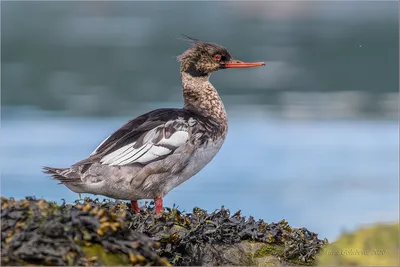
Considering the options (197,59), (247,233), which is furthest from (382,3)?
(247,233)

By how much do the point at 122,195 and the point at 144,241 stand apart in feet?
6.93

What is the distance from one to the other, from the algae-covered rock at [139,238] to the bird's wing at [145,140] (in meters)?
0.66

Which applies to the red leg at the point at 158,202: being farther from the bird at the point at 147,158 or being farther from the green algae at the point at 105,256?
the green algae at the point at 105,256

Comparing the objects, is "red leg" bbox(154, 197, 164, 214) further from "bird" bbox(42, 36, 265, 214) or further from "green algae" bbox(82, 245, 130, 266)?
"green algae" bbox(82, 245, 130, 266)

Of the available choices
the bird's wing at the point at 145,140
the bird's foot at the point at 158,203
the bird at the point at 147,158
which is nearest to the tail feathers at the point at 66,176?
the bird at the point at 147,158

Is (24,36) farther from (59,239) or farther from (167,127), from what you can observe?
(59,239)

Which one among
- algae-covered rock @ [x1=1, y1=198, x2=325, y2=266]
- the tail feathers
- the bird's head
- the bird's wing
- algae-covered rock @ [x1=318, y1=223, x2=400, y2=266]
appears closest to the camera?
algae-covered rock @ [x1=318, y1=223, x2=400, y2=266]

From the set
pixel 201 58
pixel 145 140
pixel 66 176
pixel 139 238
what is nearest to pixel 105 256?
pixel 139 238

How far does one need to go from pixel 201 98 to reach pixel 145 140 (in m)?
1.18

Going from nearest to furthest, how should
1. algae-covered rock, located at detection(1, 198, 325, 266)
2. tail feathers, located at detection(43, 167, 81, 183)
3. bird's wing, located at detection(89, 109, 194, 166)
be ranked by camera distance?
algae-covered rock, located at detection(1, 198, 325, 266), tail feathers, located at detection(43, 167, 81, 183), bird's wing, located at detection(89, 109, 194, 166)

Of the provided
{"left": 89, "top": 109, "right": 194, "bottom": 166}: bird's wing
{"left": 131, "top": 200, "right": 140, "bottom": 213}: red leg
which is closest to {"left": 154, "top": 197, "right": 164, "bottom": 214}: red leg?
{"left": 131, "top": 200, "right": 140, "bottom": 213}: red leg

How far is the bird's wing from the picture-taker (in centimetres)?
670

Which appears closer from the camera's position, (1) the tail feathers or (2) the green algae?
(2) the green algae

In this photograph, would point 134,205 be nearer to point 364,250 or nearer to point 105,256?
point 105,256
